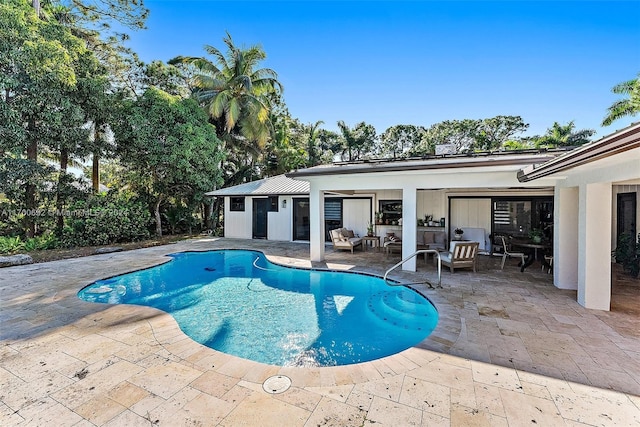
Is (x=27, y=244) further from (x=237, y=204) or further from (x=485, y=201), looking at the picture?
(x=485, y=201)

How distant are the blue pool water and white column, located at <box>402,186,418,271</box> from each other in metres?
1.28

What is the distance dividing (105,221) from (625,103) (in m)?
29.7

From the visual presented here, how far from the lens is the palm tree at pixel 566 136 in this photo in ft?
79.2

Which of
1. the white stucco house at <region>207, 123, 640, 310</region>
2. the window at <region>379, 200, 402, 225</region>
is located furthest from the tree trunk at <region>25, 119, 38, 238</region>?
the window at <region>379, 200, 402, 225</region>

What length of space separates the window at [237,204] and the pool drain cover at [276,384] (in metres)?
14.3

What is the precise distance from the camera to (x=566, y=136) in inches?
972

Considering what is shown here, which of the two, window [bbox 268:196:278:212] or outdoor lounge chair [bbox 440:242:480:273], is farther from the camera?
window [bbox 268:196:278:212]

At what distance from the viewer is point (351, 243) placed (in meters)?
12.2

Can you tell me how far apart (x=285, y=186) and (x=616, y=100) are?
2063 centimetres

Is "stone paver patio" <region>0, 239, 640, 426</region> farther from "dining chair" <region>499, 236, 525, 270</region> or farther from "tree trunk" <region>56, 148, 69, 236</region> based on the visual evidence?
"tree trunk" <region>56, 148, 69, 236</region>

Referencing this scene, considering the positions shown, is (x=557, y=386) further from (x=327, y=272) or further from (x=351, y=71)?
(x=351, y=71)

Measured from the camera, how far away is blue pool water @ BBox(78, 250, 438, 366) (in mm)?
4840

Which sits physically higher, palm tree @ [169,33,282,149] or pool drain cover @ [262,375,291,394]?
palm tree @ [169,33,282,149]

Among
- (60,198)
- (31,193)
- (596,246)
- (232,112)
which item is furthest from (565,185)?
(31,193)
